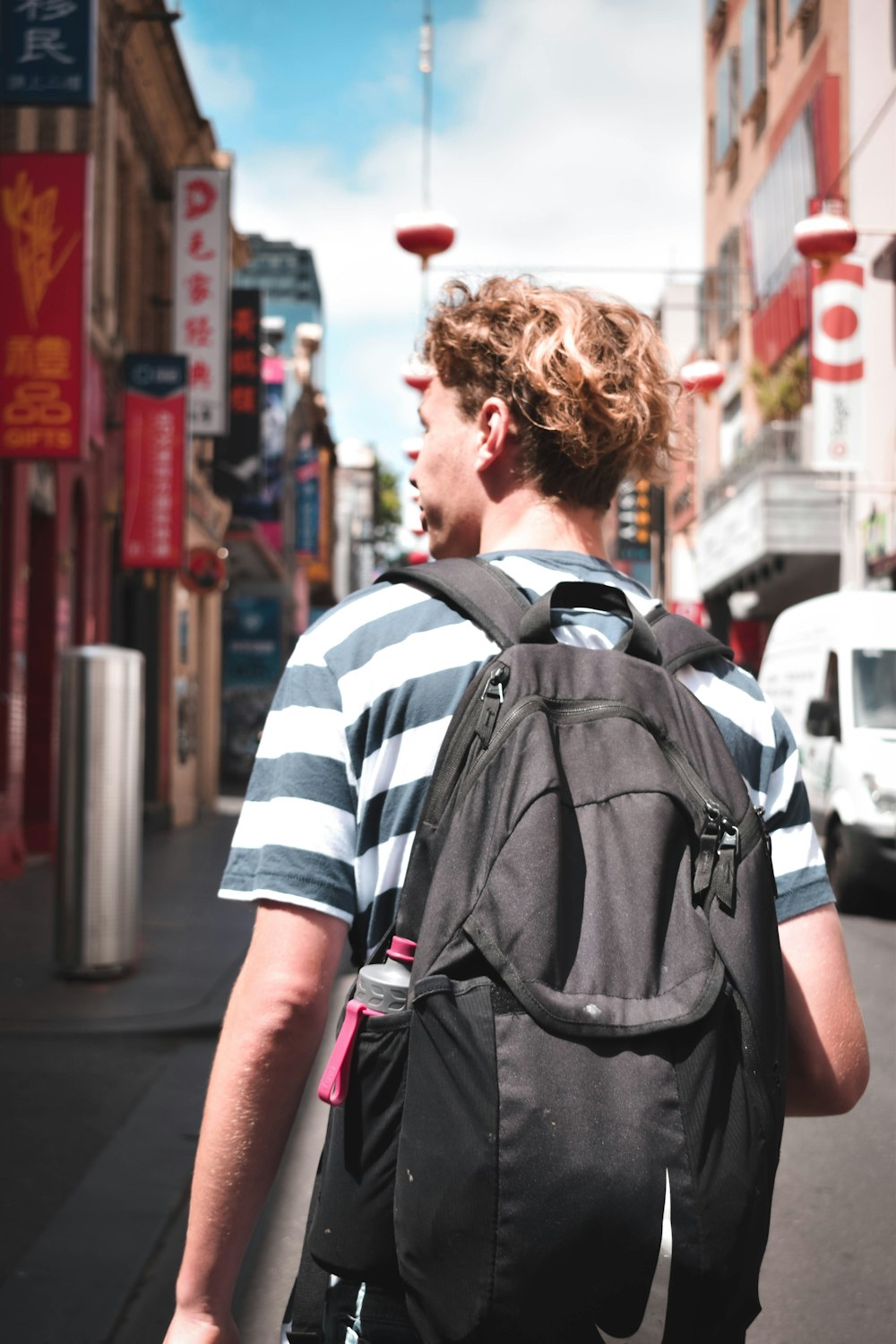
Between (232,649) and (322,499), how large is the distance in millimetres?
12026

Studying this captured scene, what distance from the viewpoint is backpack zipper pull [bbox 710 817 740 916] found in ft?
4.51

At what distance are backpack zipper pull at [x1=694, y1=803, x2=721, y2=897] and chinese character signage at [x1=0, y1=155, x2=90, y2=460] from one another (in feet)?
Answer: 34.3

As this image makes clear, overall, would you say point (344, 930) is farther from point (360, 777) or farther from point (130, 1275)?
point (130, 1275)

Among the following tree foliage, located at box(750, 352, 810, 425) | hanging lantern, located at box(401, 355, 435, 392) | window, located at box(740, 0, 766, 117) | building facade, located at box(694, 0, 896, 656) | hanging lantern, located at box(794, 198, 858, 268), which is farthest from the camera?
window, located at box(740, 0, 766, 117)

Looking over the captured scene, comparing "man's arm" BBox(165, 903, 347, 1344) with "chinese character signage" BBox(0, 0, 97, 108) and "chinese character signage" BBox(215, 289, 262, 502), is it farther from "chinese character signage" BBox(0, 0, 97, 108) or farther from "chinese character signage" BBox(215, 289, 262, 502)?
"chinese character signage" BBox(215, 289, 262, 502)

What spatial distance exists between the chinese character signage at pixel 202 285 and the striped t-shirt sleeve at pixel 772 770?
18.5 meters

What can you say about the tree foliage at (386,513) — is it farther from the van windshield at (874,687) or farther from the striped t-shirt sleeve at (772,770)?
the striped t-shirt sleeve at (772,770)

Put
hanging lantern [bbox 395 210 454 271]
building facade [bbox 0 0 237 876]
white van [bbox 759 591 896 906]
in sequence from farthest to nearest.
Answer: building facade [bbox 0 0 237 876], hanging lantern [bbox 395 210 454 271], white van [bbox 759 591 896 906]

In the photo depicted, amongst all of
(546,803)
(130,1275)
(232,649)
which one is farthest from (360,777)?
(232,649)

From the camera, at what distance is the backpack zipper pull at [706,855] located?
1.37 metres

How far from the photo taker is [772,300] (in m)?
27.3

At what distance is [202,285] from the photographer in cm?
1992

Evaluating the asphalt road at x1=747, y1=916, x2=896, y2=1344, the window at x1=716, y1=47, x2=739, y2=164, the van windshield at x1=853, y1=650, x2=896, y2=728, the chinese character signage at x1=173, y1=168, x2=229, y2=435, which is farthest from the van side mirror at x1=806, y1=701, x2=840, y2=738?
the window at x1=716, y1=47, x2=739, y2=164

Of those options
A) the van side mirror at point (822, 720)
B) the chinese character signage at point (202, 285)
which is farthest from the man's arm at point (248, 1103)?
the chinese character signage at point (202, 285)
